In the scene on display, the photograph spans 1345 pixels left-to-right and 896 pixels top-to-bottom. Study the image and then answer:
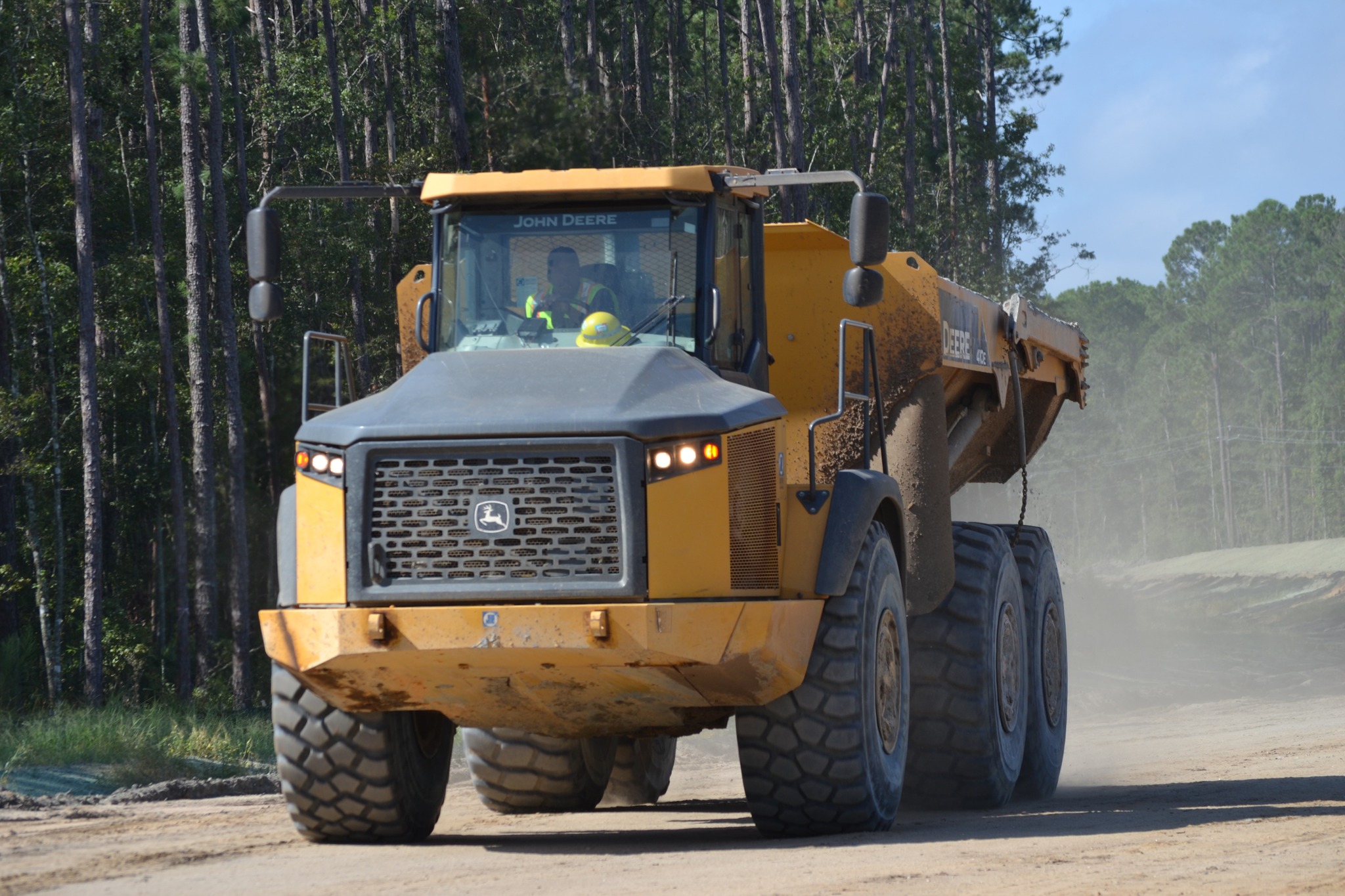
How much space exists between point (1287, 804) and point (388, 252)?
1044 inches

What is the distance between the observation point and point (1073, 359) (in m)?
15.3

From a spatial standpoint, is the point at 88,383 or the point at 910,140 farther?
the point at 910,140

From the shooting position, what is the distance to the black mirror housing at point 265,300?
8508 mm

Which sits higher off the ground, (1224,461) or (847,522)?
(847,522)

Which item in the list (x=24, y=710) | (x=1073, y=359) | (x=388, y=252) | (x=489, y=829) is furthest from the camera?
(x=388, y=252)

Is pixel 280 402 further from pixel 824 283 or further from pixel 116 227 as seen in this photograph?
pixel 824 283

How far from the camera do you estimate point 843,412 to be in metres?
8.35

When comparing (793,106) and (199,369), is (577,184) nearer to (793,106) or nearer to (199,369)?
(199,369)

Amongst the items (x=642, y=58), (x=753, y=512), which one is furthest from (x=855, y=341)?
(x=642, y=58)

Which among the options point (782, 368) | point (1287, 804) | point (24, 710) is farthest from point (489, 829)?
point (24, 710)

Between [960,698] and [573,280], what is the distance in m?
3.86

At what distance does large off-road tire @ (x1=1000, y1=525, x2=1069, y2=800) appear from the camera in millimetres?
12227

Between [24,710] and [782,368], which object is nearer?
[782,368]

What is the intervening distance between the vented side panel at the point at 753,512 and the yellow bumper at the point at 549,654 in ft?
0.61
